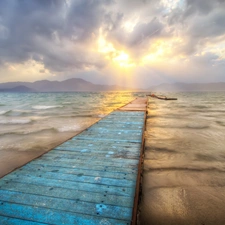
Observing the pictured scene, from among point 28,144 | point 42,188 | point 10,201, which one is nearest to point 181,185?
point 42,188

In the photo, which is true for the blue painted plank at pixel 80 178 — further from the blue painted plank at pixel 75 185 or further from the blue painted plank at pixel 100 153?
the blue painted plank at pixel 100 153

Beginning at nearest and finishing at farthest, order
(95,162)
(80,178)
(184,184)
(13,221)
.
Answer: (13,221) → (80,178) → (95,162) → (184,184)

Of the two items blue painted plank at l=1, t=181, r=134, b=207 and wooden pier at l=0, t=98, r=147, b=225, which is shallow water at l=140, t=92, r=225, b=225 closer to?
wooden pier at l=0, t=98, r=147, b=225

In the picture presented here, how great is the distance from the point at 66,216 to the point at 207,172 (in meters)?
4.42

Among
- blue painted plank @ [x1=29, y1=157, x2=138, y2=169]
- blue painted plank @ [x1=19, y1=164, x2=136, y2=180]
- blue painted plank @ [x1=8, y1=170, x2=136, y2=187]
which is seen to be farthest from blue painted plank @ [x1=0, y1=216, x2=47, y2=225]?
blue painted plank @ [x1=29, y1=157, x2=138, y2=169]

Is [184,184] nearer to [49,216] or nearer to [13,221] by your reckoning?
[49,216]

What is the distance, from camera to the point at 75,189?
9.02ft

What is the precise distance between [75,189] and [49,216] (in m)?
0.64

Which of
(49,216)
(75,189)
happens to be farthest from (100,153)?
(49,216)

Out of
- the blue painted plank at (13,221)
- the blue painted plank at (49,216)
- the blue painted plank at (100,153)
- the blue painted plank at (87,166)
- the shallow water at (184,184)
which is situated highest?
the blue painted plank at (49,216)

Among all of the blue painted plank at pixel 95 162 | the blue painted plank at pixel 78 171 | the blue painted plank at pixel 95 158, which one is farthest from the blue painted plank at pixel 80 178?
the blue painted plank at pixel 95 158

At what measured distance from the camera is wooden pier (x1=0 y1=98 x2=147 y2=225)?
216 cm

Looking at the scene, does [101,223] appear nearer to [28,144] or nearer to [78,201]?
[78,201]

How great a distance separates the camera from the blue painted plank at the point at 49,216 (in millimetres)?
2074
